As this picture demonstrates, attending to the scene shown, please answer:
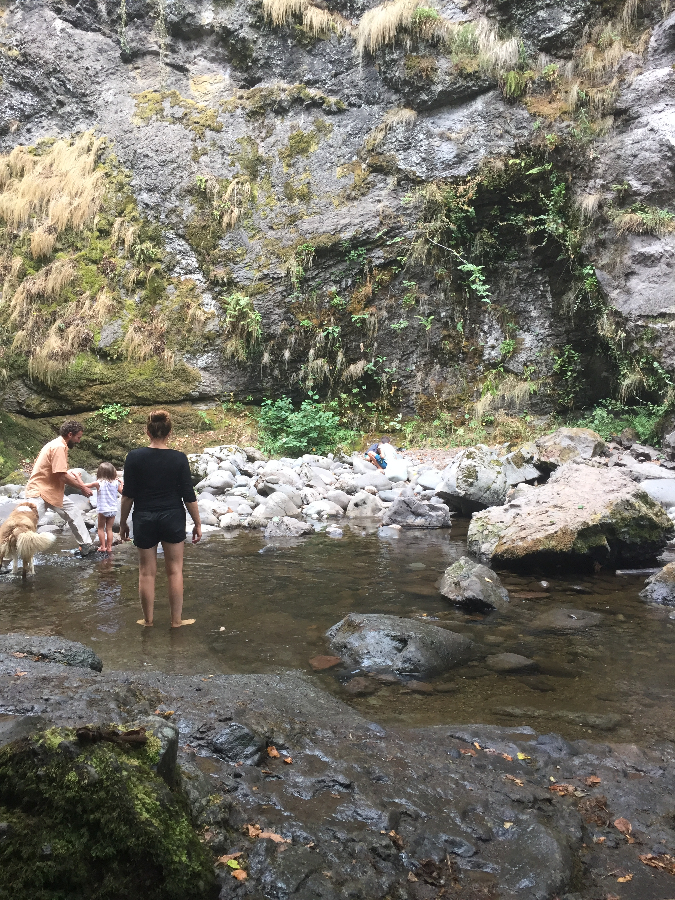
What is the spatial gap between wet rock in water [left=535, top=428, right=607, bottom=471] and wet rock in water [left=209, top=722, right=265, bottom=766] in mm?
8581

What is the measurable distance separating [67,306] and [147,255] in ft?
8.50

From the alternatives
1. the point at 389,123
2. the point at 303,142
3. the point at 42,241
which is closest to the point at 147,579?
the point at 42,241

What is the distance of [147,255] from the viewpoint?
1578cm

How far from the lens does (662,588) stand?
5.67 metres

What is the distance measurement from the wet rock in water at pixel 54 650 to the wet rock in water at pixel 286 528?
198 inches

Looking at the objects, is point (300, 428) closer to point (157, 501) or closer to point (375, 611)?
point (375, 611)

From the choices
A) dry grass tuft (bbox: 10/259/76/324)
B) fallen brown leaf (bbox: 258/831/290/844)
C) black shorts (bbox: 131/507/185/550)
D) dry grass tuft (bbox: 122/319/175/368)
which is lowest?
fallen brown leaf (bbox: 258/831/290/844)

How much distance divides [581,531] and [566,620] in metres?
1.82

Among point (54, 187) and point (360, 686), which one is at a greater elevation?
point (54, 187)

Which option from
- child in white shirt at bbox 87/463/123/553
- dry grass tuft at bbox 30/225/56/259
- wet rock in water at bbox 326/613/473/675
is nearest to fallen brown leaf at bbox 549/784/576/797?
wet rock in water at bbox 326/613/473/675

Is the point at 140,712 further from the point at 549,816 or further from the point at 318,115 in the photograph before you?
the point at 318,115

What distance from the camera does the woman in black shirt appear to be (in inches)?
185

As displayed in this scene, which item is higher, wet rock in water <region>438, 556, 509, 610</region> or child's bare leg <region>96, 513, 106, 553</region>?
wet rock in water <region>438, 556, 509, 610</region>

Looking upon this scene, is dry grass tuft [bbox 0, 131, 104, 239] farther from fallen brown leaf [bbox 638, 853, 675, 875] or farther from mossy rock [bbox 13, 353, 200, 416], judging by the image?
fallen brown leaf [bbox 638, 853, 675, 875]
